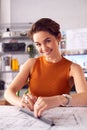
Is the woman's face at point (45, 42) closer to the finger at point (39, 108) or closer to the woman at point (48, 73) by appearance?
the woman at point (48, 73)

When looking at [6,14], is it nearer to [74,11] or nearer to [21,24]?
[21,24]

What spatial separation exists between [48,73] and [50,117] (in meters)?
0.45

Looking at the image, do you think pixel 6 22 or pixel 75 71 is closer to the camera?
pixel 75 71

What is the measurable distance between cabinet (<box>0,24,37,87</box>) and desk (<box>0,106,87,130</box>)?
3020mm

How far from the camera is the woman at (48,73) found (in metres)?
1.26

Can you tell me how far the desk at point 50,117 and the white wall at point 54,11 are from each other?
10.5ft

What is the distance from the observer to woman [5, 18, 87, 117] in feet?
4.12

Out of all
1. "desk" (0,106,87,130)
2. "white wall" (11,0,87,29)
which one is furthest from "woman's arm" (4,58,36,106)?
"white wall" (11,0,87,29)

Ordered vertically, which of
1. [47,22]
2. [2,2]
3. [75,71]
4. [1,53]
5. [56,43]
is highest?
[2,2]

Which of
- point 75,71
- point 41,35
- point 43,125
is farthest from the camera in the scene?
point 75,71

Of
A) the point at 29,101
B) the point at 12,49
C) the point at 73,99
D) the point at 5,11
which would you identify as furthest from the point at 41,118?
the point at 5,11

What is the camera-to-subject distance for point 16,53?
432cm

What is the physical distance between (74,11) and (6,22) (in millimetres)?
1185

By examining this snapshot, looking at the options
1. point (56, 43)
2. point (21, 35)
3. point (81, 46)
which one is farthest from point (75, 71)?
point (21, 35)
